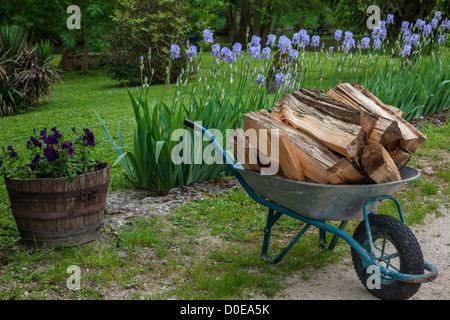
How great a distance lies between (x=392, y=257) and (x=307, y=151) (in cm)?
74

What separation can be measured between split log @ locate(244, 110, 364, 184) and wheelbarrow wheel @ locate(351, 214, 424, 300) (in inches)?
12.7

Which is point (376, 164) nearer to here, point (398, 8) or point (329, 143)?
point (329, 143)

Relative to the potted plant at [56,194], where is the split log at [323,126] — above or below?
above

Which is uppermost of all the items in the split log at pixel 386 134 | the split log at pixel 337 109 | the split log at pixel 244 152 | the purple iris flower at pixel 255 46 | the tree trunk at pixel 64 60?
the purple iris flower at pixel 255 46

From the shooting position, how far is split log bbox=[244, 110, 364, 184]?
96.9 inches

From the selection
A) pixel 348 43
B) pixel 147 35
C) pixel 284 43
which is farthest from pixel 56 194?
pixel 147 35

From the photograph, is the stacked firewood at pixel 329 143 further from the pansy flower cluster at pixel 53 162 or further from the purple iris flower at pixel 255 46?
the purple iris flower at pixel 255 46

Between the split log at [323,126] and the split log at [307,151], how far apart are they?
0.04 meters

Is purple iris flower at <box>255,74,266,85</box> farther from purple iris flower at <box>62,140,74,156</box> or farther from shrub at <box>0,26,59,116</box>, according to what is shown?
shrub at <box>0,26,59,116</box>

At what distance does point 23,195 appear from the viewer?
9.79ft

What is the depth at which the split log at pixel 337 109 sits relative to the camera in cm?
256

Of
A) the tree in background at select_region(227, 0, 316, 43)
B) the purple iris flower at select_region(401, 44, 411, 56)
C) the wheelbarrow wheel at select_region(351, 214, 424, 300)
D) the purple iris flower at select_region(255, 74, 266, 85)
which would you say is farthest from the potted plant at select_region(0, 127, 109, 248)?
the tree in background at select_region(227, 0, 316, 43)

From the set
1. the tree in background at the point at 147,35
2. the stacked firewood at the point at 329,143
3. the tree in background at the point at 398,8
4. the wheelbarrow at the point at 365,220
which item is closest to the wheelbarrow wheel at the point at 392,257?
the wheelbarrow at the point at 365,220

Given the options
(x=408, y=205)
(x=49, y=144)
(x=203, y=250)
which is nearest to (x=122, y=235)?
(x=203, y=250)
